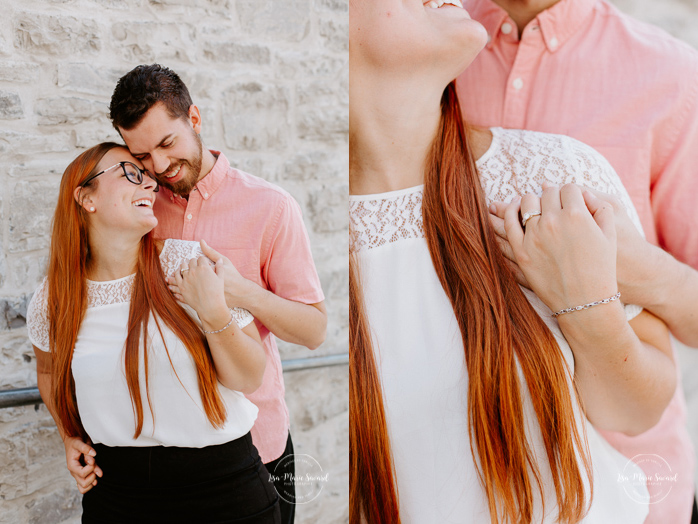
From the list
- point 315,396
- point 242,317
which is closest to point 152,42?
point 242,317

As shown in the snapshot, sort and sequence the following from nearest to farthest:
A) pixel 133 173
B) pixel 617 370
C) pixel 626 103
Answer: pixel 133 173
pixel 617 370
pixel 626 103

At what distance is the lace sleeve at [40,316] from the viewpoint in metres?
0.78

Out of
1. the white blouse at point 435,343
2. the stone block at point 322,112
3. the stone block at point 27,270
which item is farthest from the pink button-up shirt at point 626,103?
the stone block at point 27,270

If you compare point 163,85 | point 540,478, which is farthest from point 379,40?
point 540,478

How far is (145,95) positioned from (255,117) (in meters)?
0.15

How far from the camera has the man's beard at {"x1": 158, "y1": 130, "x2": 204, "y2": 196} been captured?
76 cm

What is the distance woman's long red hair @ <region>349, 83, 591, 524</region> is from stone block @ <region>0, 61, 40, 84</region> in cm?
52

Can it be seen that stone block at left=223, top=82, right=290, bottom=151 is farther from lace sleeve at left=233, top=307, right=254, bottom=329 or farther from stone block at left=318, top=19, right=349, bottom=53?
lace sleeve at left=233, top=307, right=254, bottom=329

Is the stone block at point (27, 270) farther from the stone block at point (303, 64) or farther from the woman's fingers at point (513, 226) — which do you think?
the woman's fingers at point (513, 226)

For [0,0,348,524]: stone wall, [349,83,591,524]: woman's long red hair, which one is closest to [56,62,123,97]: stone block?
[0,0,348,524]: stone wall

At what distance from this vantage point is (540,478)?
2.87ft

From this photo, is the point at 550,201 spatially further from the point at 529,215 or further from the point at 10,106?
the point at 10,106

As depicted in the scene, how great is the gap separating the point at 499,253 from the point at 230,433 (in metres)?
0.47

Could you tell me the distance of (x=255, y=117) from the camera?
0.83m
